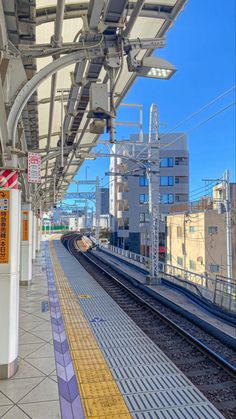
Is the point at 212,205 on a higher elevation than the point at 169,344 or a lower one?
higher

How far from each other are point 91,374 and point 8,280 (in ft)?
6.43

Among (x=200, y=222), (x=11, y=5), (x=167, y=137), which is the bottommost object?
(x=200, y=222)

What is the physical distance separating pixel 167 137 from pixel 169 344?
130 feet

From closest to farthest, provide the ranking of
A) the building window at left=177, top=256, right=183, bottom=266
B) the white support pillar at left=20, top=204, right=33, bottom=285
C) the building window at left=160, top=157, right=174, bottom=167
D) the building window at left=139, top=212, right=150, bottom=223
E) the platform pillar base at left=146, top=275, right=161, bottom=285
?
the white support pillar at left=20, top=204, right=33, bottom=285 → the platform pillar base at left=146, top=275, right=161, bottom=285 → the building window at left=177, top=256, right=183, bottom=266 → the building window at left=139, top=212, right=150, bottom=223 → the building window at left=160, top=157, right=174, bottom=167

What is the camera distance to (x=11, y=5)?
402cm

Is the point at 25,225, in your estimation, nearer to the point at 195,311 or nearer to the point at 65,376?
the point at 195,311

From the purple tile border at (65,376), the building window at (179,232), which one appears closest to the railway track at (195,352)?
the purple tile border at (65,376)

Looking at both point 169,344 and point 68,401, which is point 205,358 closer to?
point 169,344

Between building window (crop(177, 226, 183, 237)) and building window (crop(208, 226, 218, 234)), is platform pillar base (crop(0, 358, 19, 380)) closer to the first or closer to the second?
building window (crop(208, 226, 218, 234))

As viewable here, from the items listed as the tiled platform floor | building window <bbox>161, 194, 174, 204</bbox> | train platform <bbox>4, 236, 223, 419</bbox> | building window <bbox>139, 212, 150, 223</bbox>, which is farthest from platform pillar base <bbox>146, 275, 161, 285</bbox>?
building window <bbox>161, 194, 174, 204</bbox>

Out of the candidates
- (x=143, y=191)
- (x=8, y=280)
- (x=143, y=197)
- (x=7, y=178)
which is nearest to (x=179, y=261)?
(x=143, y=197)

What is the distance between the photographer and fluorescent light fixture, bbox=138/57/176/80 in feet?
15.9

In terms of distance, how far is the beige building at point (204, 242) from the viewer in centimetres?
2823

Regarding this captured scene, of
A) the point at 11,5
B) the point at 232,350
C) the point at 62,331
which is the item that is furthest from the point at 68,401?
the point at 11,5
